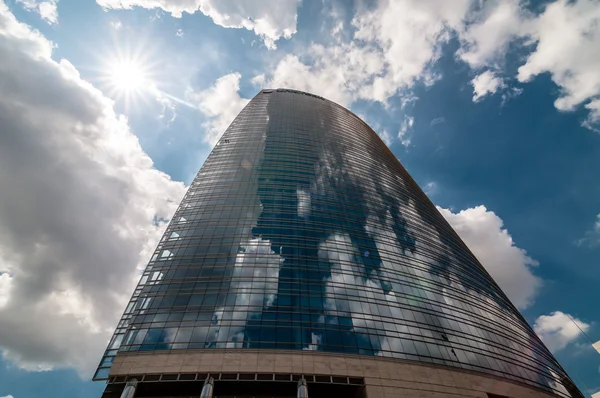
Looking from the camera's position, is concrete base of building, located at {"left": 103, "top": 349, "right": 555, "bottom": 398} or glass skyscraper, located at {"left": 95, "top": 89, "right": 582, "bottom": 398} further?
glass skyscraper, located at {"left": 95, "top": 89, "right": 582, "bottom": 398}

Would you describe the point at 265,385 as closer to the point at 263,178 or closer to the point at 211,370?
the point at 211,370

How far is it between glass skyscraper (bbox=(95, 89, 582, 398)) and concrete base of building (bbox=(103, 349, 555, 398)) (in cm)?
14

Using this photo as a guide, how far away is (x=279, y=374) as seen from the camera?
3778 centimetres

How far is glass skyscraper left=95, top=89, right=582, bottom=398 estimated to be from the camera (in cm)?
3834

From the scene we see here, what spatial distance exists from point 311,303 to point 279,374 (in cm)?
1150

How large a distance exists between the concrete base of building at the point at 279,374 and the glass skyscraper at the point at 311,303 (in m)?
0.14

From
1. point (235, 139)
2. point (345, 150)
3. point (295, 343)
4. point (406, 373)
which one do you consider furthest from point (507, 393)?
point (235, 139)

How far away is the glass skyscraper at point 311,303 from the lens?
38.3 meters

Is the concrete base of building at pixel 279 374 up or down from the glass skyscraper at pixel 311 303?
down

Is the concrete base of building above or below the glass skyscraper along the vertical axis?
below

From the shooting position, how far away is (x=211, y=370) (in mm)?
37156

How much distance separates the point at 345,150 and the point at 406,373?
6511 centimetres

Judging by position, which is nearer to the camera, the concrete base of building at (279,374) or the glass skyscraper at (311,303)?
the concrete base of building at (279,374)

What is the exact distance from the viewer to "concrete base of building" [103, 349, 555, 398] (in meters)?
37.1
